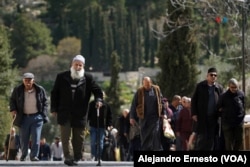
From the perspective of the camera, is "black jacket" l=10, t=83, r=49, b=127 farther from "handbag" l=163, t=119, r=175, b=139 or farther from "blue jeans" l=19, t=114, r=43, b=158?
"handbag" l=163, t=119, r=175, b=139

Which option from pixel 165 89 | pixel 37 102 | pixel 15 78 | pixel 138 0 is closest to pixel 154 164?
pixel 37 102

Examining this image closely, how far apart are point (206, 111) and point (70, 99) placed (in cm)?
221

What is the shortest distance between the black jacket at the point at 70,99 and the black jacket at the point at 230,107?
2083mm

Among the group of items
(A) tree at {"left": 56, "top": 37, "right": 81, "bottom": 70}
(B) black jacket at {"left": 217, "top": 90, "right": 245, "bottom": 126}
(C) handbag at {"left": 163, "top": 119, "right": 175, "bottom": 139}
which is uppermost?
(A) tree at {"left": 56, "top": 37, "right": 81, "bottom": 70}

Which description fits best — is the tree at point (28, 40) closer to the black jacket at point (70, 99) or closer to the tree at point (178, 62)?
the tree at point (178, 62)

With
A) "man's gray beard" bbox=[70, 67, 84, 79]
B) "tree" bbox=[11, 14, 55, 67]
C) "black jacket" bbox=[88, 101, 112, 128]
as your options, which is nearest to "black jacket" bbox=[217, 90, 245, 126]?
"man's gray beard" bbox=[70, 67, 84, 79]

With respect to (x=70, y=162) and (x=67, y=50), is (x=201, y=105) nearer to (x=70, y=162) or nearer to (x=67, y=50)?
(x=70, y=162)

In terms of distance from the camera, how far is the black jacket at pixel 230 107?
1827 cm

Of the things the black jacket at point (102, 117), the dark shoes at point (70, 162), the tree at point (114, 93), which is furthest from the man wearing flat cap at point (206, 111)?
the tree at point (114, 93)

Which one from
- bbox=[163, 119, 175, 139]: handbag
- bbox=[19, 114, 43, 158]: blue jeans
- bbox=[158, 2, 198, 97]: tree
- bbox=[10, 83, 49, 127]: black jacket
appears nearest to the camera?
bbox=[10, 83, 49, 127]: black jacket

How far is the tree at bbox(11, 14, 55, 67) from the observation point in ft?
477

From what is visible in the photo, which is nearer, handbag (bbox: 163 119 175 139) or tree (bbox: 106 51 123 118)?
handbag (bbox: 163 119 175 139)

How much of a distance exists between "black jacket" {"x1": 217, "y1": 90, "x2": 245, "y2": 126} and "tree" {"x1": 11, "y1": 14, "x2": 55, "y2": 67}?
124245mm

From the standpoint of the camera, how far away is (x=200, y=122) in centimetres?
1820
